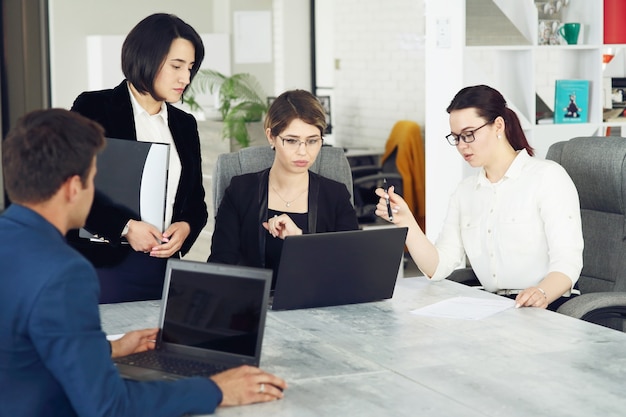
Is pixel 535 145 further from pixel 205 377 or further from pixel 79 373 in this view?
pixel 79 373

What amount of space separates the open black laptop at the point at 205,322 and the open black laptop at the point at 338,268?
18.7 inches

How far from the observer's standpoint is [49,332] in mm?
1644

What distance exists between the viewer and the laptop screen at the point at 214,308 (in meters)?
2.15

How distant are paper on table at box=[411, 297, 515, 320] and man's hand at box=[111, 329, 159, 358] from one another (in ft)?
2.75

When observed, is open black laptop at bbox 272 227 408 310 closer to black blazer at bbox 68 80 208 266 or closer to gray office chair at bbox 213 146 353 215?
black blazer at bbox 68 80 208 266

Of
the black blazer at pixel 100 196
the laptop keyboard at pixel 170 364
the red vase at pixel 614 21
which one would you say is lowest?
the laptop keyboard at pixel 170 364

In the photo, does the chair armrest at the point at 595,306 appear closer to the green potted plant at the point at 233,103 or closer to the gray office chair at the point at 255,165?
the gray office chair at the point at 255,165

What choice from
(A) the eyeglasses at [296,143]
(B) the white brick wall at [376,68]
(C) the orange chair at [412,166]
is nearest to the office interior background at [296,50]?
(B) the white brick wall at [376,68]

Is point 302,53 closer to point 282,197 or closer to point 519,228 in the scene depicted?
point 282,197

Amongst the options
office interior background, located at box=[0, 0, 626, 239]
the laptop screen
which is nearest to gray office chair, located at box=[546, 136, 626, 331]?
the laptop screen

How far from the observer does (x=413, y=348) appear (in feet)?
7.85

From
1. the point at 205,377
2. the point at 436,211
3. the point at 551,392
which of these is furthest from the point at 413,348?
the point at 436,211

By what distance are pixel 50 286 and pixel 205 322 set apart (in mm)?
624

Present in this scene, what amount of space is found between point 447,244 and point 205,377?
156 cm
